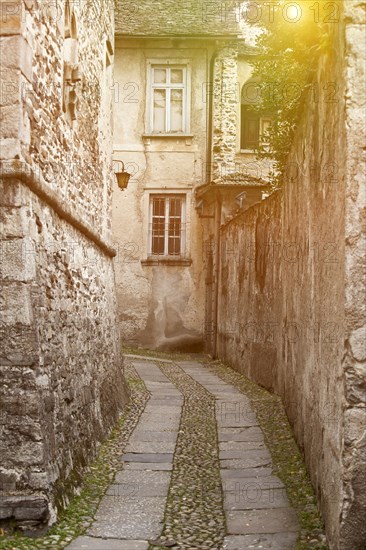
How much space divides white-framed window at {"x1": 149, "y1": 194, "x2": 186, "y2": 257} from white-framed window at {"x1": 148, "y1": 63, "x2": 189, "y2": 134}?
5.34 ft

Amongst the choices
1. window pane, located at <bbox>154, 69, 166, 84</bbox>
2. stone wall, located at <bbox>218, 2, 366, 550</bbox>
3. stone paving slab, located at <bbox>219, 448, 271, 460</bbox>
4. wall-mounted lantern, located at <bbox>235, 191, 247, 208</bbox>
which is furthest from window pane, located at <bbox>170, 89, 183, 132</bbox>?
stone paving slab, located at <bbox>219, 448, 271, 460</bbox>

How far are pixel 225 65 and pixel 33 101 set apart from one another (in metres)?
12.1

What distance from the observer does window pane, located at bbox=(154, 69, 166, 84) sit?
54.6 feet

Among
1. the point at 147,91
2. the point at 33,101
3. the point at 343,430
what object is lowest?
the point at 343,430

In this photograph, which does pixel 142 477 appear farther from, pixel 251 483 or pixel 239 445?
pixel 239 445

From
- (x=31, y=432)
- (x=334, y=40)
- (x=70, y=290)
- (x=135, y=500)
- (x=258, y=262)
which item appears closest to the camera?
(x=334, y=40)

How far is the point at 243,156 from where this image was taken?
16.5 metres

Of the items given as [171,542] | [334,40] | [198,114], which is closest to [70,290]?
[171,542]

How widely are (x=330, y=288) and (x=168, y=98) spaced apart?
13173 mm

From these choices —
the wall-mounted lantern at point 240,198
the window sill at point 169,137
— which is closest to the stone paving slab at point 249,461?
the wall-mounted lantern at point 240,198

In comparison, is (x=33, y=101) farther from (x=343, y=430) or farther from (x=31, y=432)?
(x=343, y=430)

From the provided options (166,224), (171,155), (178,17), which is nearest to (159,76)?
(178,17)

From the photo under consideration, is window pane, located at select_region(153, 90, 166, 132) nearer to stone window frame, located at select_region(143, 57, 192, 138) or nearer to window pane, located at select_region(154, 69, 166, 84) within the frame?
stone window frame, located at select_region(143, 57, 192, 138)

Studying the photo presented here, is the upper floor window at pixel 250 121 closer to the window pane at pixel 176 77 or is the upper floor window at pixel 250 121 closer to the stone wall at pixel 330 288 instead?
the window pane at pixel 176 77
